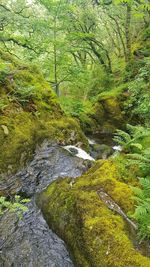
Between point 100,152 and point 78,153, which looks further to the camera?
point 100,152

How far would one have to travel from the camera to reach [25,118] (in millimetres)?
7711

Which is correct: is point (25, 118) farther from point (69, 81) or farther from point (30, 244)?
point (69, 81)

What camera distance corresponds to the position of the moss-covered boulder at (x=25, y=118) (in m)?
6.79

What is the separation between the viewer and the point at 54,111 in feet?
30.3

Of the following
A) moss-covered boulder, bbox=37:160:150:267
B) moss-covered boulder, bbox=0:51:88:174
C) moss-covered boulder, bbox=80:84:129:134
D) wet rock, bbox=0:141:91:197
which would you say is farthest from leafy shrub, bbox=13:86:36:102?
moss-covered boulder, bbox=80:84:129:134

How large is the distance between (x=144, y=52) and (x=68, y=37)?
4.13 metres

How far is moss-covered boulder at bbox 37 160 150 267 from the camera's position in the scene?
3.40 meters

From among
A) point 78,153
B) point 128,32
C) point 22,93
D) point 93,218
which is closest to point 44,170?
point 78,153

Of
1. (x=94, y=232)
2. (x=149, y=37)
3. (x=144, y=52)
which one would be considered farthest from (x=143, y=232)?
(x=149, y=37)

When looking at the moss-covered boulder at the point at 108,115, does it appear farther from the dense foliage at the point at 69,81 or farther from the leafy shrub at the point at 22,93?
the leafy shrub at the point at 22,93

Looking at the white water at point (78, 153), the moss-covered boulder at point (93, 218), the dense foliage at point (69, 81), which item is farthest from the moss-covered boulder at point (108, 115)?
the moss-covered boulder at point (93, 218)

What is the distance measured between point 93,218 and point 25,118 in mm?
4440

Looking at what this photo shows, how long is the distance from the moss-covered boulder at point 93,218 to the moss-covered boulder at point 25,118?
1.76 meters

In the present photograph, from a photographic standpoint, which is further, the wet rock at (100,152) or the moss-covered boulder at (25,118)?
the wet rock at (100,152)
